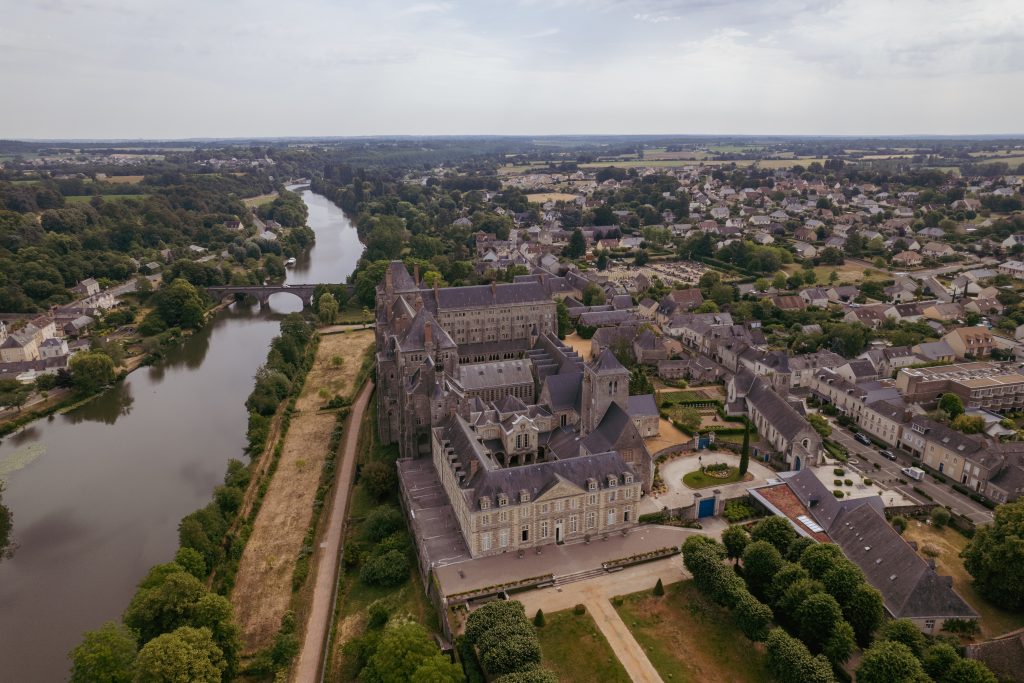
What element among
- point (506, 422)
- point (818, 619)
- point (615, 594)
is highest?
point (506, 422)

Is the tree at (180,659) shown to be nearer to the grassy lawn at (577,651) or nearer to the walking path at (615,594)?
the walking path at (615,594)

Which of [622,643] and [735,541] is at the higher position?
[735,541]

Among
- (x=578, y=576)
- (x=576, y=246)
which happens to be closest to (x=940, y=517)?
(x=578, y=576)

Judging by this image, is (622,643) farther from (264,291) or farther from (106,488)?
(264,291)

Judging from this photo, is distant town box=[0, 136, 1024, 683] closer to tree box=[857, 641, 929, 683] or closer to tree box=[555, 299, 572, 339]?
tree box=[857, 641, 929, 683]

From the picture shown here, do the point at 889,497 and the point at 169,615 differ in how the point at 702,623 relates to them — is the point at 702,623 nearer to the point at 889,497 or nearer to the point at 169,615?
the point at 889,497

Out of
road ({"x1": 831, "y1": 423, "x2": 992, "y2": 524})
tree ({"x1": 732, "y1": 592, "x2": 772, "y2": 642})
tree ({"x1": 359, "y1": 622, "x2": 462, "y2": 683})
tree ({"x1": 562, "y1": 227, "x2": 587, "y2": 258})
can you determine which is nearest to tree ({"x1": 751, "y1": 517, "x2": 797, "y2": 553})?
tree ({"x1": 732, "y1": 592, "x2": 772, "y2": 642})

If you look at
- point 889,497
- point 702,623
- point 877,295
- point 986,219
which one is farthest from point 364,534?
point 986,219
